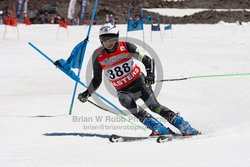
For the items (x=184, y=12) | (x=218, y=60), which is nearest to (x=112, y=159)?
(x=218, y=60)

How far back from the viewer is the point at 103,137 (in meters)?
6.94

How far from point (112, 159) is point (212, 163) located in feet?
3.55

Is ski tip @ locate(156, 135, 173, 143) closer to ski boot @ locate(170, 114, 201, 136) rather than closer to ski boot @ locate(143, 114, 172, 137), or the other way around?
ski boot @ locate(143, 114, 172, 137)

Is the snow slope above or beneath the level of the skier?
beneath

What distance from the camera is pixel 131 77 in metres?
6.60

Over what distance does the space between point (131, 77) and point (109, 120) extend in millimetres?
1957

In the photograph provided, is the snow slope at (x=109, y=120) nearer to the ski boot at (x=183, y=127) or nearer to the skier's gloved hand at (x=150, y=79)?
the ski boot at (x=183, y=127)

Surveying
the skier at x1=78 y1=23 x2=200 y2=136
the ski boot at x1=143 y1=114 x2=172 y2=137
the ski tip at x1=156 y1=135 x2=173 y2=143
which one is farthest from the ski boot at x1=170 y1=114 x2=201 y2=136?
the ski tip at x1=156 y1=135 x2=173 y2=143

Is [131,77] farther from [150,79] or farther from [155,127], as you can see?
[155,127]

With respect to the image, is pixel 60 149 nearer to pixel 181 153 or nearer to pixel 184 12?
pixel 181 153

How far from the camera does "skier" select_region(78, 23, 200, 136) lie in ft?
21.0

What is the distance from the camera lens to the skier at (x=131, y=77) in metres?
6.40

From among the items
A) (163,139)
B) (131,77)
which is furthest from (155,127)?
(131,77)

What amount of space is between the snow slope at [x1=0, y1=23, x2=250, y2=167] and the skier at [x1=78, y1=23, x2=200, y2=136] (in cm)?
53
